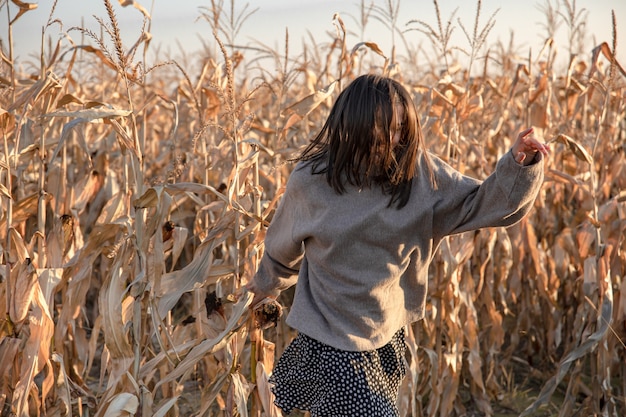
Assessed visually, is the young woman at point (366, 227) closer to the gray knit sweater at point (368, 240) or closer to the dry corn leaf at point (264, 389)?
the gray knit sweater at point (368, 240)

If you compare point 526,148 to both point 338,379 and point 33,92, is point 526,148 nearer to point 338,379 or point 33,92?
point 338,379

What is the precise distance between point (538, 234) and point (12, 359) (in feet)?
9.08

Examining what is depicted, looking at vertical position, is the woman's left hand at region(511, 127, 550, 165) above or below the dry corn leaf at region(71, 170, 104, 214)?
above

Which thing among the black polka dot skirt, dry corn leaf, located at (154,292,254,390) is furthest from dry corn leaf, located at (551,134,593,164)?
dry corn leaf, located at (154,292,254,390)

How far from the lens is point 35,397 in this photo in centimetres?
245

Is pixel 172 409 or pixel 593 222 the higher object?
pixel 593 222

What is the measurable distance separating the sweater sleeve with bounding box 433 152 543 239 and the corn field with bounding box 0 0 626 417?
63 cm

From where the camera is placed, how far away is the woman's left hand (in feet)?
5.75

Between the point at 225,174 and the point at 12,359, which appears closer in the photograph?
the point at 12,359

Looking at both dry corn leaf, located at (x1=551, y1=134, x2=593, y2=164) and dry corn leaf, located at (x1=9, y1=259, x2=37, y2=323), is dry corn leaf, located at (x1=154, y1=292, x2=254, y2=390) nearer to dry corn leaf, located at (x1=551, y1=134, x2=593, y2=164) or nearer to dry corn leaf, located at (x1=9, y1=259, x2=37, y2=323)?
dry corn leaf, located at (x1=9, y1=259, x2=37, y2=323)

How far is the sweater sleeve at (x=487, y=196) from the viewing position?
1779 millimetres

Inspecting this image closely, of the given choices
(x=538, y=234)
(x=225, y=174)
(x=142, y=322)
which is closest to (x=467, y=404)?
(x=538, y=234)

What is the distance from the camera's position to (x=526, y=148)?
1.78 meters

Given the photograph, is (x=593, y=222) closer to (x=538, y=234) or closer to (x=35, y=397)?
(x=538, y=234)
